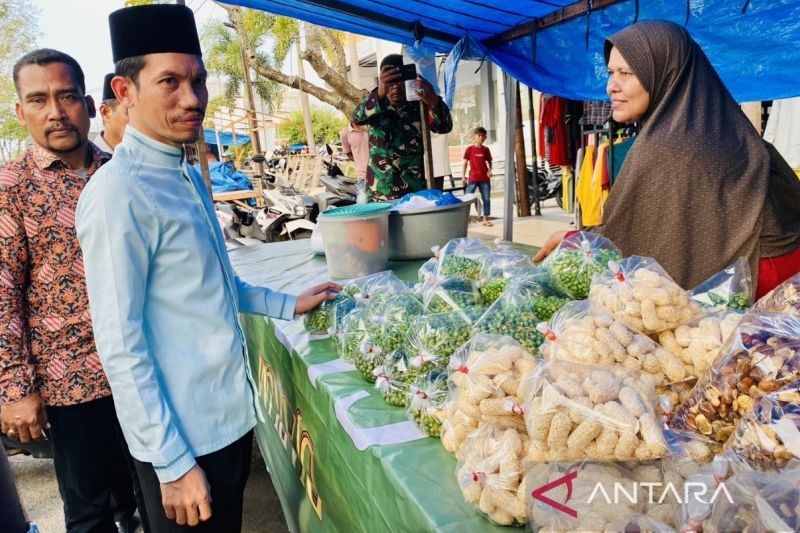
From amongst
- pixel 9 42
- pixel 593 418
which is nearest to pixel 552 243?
pixel 593 418

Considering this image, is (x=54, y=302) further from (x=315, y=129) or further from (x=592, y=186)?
(x=315, y=129)

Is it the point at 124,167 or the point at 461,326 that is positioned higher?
the point at 124,167

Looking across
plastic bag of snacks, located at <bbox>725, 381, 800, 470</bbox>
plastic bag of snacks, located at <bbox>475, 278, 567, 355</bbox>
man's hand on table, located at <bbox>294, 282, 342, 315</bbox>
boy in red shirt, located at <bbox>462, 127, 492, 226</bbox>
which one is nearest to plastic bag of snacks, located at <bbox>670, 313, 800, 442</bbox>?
plastic bag of snacks, located at <bbox>725, 381, 800, 470</bbox>

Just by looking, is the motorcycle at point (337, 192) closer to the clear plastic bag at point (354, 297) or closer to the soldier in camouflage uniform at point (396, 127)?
the soldier in camouflage uniform at point (396, 127)

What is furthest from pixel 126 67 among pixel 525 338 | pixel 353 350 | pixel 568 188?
pixel 568 188

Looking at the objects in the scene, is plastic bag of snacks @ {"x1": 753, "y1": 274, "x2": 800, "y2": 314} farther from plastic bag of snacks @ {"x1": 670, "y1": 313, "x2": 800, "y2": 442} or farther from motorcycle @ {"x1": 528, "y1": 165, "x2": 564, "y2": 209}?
motorcycle @ {"x1": 528, "y1": 165, "x2": 564, "y2": 209}

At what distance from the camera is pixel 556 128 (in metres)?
7.64

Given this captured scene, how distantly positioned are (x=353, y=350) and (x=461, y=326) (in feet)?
1.24

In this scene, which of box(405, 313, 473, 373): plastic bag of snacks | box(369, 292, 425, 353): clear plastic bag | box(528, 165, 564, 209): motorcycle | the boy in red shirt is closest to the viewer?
box(405, 313, 473, 373): plastic bag of snacks

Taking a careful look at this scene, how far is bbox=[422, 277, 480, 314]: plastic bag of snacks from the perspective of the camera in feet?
5.26

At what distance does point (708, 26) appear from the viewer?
122 inches

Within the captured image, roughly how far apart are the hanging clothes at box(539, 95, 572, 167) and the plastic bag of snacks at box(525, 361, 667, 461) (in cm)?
708

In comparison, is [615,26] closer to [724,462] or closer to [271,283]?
[271,283]

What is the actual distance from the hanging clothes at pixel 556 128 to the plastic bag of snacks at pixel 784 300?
666 cm
